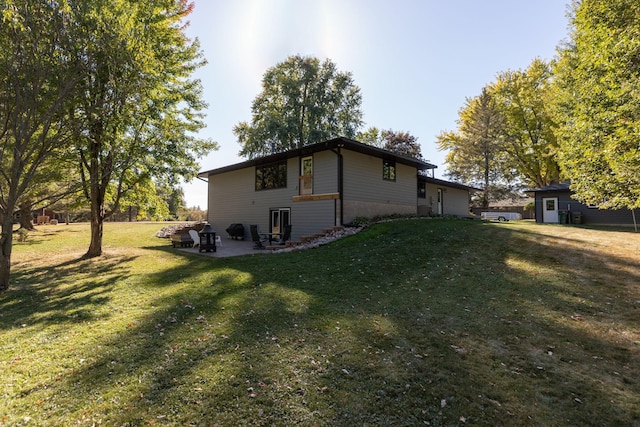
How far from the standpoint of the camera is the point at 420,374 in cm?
317

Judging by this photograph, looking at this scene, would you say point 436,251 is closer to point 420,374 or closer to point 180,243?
point 420,374

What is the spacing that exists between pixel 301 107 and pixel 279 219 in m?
17.9

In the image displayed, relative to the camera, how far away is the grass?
2.65m

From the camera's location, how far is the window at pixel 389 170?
15.8m

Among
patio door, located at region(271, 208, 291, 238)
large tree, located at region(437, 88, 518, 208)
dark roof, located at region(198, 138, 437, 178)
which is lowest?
patio door, located at region(271, 208, 291, 238)

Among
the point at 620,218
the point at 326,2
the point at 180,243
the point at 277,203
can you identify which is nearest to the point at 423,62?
the point at 326,2

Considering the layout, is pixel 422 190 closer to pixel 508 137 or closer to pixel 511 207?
pixel 508 137

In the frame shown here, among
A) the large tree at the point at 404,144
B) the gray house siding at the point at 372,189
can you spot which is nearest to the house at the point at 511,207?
the large tree at the point at 404,144

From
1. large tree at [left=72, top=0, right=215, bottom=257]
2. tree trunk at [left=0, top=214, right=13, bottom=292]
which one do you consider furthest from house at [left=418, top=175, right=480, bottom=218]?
tree trunk at [left=0, top=214, right=13, bottom=292]

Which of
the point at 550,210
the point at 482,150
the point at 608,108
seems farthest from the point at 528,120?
the point at 608,108

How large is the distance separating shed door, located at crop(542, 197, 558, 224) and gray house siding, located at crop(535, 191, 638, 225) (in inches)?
6.9

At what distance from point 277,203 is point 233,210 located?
14.7 feet

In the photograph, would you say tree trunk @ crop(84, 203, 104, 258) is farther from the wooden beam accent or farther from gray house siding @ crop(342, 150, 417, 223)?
gray house siding @ crop(342, 150, 417, 223)

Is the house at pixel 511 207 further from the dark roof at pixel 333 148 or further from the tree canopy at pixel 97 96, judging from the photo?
the tree canopy at pixel 97 96
